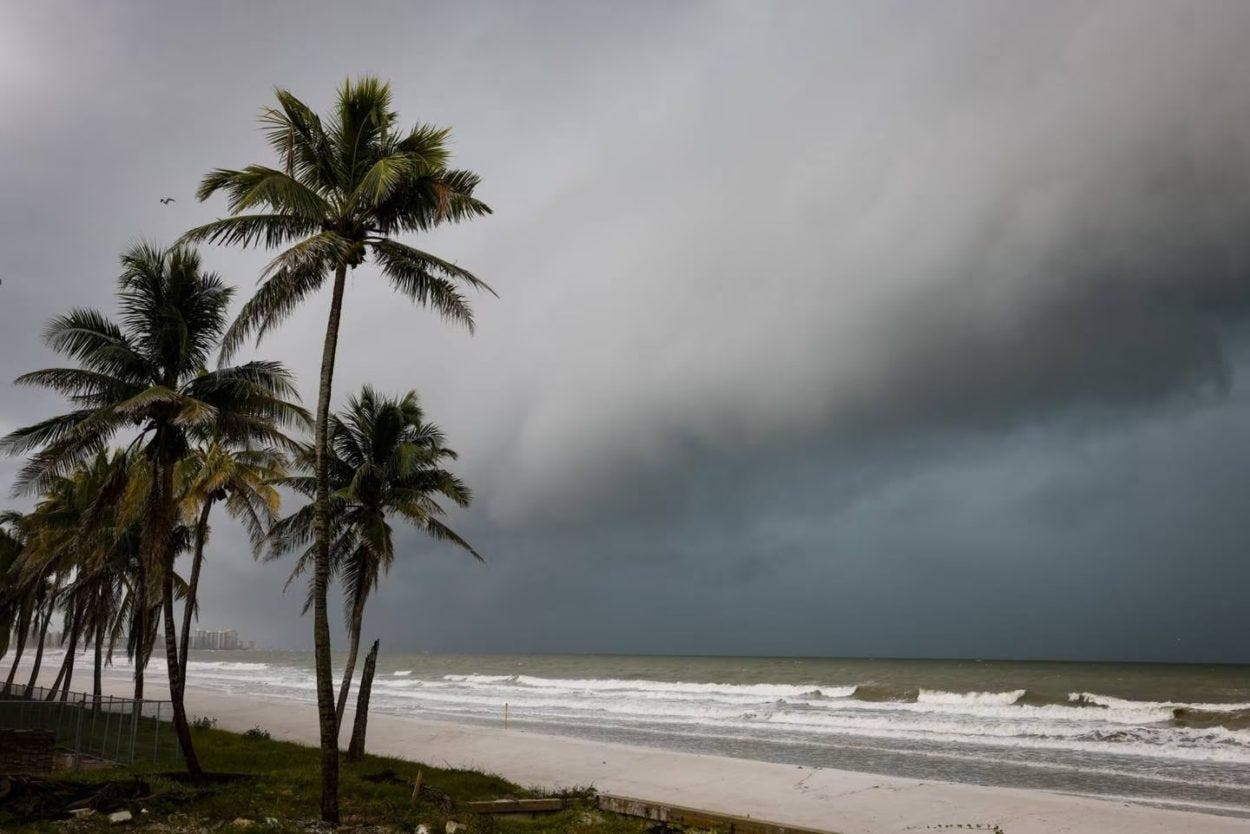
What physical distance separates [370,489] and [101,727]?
752 cm

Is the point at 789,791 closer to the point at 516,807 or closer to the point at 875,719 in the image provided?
the point at 516,807

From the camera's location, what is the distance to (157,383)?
16.0m

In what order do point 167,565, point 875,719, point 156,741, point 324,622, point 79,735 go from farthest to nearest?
point 875,719
point 79,735
point 156,741
point 167,565
point 324,622

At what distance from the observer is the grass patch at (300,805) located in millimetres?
10891

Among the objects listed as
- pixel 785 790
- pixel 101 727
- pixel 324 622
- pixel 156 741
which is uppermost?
pixel 324 622

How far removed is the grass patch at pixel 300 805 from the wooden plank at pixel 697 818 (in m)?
0.26

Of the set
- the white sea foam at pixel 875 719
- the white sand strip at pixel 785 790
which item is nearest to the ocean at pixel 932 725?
the white sea foam at pixel 875 719

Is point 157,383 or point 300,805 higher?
point 157,383

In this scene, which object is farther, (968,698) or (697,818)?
(968,698)

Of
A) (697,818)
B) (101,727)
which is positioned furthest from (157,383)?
(697,818)

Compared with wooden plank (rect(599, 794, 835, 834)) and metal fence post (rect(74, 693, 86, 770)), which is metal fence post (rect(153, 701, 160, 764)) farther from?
wooden plank (rect(599, 794, 835, 834))

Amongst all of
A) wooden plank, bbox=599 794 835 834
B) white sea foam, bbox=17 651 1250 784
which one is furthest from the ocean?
wooden plank, bbox=599 794 835 834

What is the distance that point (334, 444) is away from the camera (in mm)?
20984

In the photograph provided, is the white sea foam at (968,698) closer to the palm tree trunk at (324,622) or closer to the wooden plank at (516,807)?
the wooden plank at (516,807)
